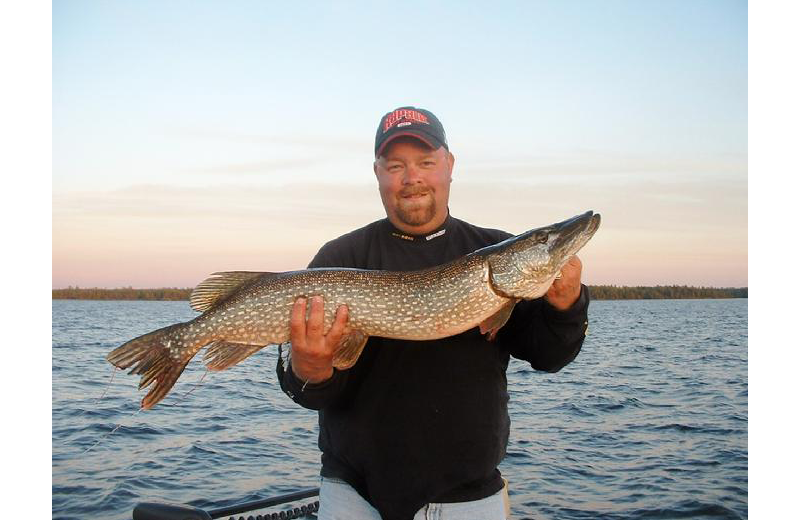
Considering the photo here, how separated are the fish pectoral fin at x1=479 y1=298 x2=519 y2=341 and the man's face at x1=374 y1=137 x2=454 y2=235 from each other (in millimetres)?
521

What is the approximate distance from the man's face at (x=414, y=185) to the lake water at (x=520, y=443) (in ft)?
4.66

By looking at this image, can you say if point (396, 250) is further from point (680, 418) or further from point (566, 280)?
point (680, 418)

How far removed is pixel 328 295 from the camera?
288 cm

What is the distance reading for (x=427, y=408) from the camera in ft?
8.80

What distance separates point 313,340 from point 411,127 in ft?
3.60

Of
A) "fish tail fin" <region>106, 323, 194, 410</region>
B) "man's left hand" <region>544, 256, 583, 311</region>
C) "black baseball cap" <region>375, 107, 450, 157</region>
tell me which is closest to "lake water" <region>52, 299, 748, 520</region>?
"fish tail fin" <region>106, 323, 194, 410</region>

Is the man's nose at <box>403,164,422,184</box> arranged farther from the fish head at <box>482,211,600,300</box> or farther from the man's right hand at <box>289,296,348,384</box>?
the man's right hand at <box>289,296,348,384</box>

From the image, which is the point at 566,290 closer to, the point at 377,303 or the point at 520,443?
the point at 377,303

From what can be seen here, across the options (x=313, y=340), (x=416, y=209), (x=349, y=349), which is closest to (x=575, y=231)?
(x=416, y=209)

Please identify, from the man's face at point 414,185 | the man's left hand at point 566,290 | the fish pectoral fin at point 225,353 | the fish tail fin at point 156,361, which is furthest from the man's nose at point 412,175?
the fish tail fin at point 156,361

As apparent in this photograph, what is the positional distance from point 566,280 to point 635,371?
14342mm
